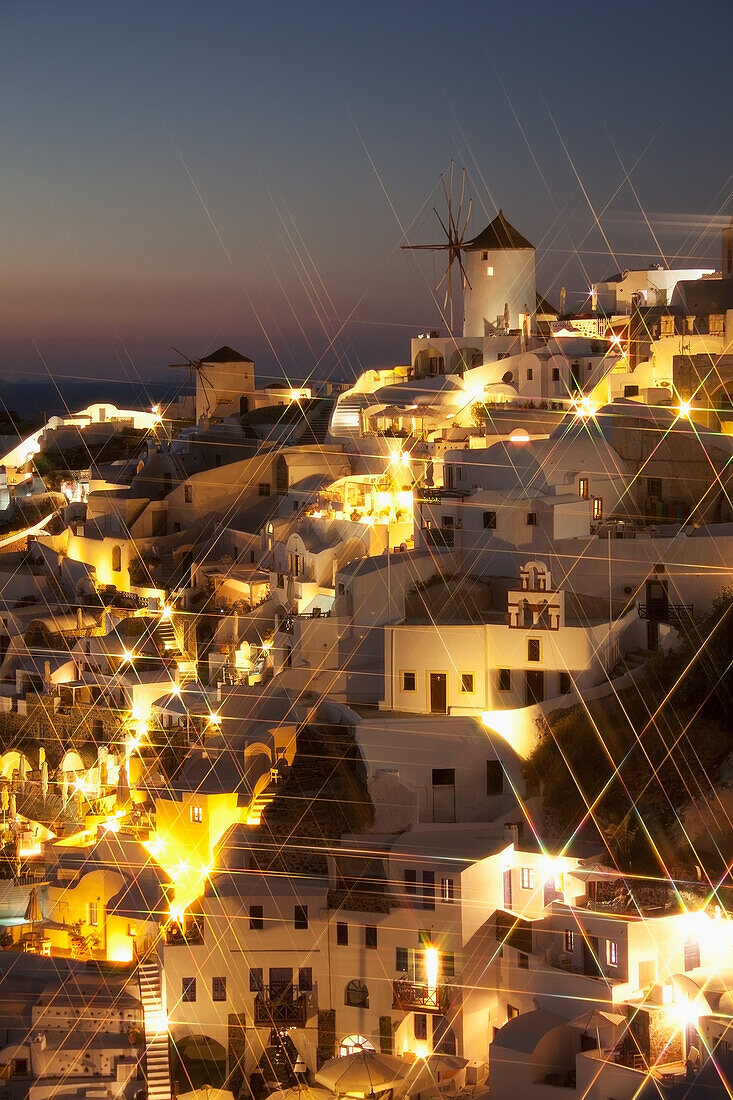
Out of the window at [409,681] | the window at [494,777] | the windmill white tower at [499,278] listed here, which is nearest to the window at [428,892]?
the window at [494,777]

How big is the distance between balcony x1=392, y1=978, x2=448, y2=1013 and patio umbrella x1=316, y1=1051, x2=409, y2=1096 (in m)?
0.63

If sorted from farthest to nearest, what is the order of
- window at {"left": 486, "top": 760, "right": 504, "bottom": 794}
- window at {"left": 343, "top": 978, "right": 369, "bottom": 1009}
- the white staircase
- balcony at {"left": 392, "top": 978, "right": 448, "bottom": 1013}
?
window at {"left": 486, "top": 760, "right": 504, "bottom": 794} < window at {"left": 343, "top": 978, "right": 369, "bottom": 1009} < balcony at {"left": 392, "top": 978, "right": 448, "bottom": 1013} < the white staircase

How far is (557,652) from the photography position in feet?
51.4

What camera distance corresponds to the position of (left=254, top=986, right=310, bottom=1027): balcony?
14562mm

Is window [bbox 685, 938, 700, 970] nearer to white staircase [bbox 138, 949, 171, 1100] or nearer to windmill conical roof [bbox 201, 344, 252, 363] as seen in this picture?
white staircase [bbox 138, 949, 171, 1100]

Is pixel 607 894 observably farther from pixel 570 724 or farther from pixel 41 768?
pixel 41 768

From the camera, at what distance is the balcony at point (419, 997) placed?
46.6 feet

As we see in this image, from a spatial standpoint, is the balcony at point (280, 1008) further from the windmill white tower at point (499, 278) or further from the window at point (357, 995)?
the windmill white tower at point (499, 278)

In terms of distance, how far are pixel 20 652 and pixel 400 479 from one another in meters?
6.71

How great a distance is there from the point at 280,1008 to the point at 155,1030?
3.93 feet

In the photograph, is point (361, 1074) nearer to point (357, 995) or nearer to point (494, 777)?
point (357, 995)

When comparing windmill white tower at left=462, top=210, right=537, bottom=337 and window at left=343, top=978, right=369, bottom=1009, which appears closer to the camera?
window at left=343, top=978, right=369, bottom=1009

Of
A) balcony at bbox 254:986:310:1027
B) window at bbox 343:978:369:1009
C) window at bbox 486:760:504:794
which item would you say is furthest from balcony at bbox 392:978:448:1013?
window at bbox 486:760:504:794

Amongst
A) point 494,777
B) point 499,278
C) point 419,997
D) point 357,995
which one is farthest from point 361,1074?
point 499,278
